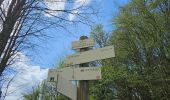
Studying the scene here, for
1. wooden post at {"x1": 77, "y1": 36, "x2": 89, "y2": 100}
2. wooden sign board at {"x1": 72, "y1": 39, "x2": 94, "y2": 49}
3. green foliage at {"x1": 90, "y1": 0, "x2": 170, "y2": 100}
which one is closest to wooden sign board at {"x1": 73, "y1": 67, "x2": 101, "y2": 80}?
wooden post at {"x1": 77, "y1": 36, "x2": 89, "y2": 100}

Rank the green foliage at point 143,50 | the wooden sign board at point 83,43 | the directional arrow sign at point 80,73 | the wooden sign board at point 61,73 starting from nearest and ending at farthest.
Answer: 1. the wooden sign board at point 61,73
2. the directional arrow sign at point 80,73
3. the wooden sign board at point 83,43
4. the green foliage at point 143,50

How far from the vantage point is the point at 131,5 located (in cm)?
2408

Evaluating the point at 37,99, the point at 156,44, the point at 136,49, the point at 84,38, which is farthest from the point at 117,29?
the point at 84,38

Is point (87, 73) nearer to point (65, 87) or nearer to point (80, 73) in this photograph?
point (80, 73)

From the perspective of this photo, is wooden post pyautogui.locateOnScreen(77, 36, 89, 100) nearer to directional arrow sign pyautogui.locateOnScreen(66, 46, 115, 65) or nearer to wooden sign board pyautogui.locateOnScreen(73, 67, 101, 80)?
wooden sign board pyautogui.locateOnScreen(73, 67, 101, 80)

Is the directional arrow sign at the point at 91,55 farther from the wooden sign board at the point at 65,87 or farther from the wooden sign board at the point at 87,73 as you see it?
the wooden sign board at the point at 65,87

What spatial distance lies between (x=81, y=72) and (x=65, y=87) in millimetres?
427

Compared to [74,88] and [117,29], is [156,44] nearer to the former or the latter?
[117,29]

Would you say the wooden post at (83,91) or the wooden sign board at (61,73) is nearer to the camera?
the wooden sign board at (61,73)

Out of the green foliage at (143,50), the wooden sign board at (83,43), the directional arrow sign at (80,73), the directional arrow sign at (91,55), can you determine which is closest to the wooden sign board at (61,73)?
the directional arrow sign at (80,73)

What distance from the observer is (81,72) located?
5.56m

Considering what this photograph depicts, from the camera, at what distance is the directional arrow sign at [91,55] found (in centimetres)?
554

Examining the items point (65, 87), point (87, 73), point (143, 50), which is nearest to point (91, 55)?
point (87, 73)

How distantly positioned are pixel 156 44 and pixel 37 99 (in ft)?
57.1
